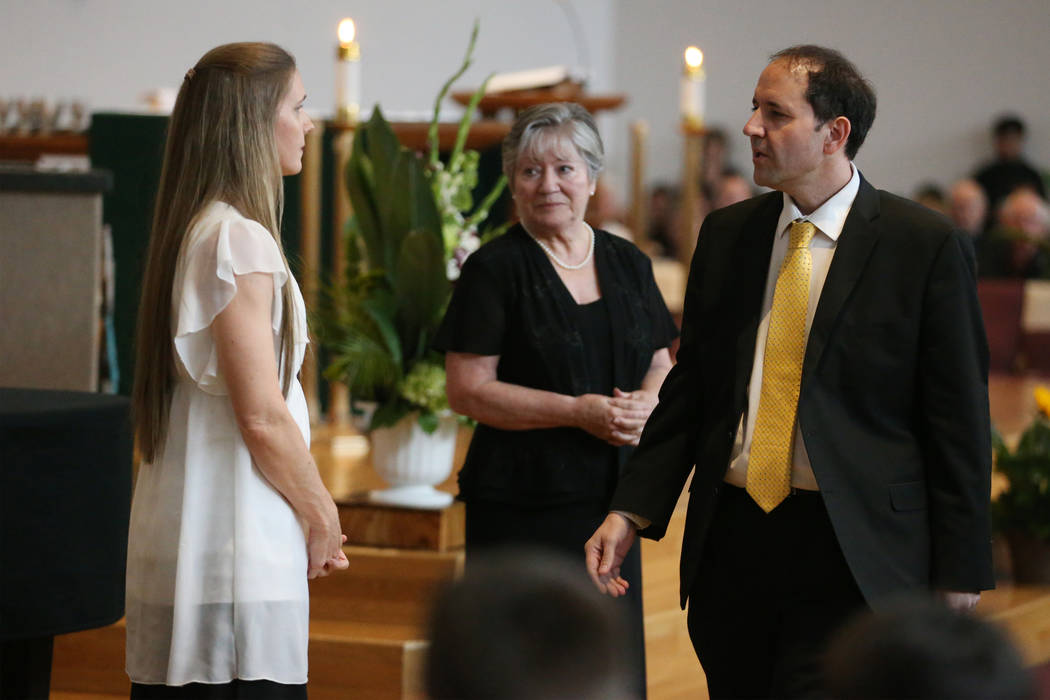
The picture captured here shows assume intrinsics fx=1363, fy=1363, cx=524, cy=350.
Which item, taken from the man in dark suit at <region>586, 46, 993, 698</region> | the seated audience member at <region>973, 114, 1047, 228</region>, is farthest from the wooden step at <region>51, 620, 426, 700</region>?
the seated audience member at <region>973, 114, 1047, 228</region>

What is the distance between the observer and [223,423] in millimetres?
1847

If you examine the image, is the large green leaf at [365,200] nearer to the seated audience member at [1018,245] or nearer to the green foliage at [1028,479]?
Answer: the green foliage at [1028,479]

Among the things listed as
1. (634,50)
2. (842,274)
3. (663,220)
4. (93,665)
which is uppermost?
(634,50)

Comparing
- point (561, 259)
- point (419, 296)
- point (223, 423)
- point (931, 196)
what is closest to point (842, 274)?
point (561, 259)

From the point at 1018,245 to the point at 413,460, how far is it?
597cm

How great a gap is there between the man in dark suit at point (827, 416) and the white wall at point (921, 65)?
905cm

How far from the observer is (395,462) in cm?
342

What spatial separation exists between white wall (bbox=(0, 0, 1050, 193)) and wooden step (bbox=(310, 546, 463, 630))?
4.45 metres

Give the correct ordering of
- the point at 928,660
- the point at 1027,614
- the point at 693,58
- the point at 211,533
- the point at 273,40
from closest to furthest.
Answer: the point at 928,660, the point at 211,533, the point at 1027,614, the point at 693,58, the point at 273,40

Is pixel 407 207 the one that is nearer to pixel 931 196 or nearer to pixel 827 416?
pixel 827 416

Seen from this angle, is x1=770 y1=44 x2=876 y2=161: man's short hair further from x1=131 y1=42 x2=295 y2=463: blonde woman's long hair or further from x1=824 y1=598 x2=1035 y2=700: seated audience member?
x1=824 y1=598 x2=1035 y2=700: seated audience member

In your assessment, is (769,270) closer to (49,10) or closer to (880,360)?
(880,360)

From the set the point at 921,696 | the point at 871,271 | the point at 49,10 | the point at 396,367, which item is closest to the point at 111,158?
the point at 396,367

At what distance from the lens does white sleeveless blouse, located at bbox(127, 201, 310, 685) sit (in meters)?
1.81
